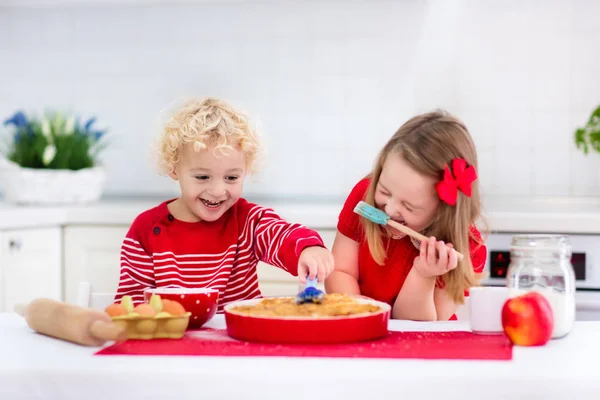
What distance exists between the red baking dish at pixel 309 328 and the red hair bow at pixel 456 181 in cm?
36

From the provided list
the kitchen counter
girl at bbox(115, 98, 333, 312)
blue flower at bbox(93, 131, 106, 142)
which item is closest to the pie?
girl at bbox(115, 98, 333, 312)

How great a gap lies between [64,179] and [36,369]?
199 cm

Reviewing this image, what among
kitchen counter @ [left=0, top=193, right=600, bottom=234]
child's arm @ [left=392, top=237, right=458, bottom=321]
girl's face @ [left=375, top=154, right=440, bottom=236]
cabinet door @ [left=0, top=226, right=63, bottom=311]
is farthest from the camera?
cabinet door @ [left=0, top=226, right=63, bottom=311]

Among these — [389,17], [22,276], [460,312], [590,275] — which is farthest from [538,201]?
[22,276]

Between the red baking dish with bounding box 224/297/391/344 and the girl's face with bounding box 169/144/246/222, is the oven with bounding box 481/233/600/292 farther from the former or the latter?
the red baking dish with bounding box 224/297/391/344

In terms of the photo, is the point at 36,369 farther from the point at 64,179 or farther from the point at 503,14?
the point at 503,14

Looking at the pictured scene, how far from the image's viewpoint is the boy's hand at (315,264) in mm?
1437

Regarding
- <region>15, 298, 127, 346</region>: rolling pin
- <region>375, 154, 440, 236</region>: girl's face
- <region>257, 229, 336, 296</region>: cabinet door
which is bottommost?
<region>257, 229, 336, 296</region>: cabinet door

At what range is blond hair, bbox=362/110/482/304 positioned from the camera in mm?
1545

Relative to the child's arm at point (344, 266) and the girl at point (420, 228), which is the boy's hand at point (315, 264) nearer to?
the girl at point (420, 228)

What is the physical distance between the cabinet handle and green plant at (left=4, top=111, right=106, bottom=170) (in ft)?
1.35

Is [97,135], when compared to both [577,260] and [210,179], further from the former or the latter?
[577,260]

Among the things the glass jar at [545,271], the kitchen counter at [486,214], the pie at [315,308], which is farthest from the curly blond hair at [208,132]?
the kitchen counter at [486,214]

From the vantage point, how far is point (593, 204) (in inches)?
114
